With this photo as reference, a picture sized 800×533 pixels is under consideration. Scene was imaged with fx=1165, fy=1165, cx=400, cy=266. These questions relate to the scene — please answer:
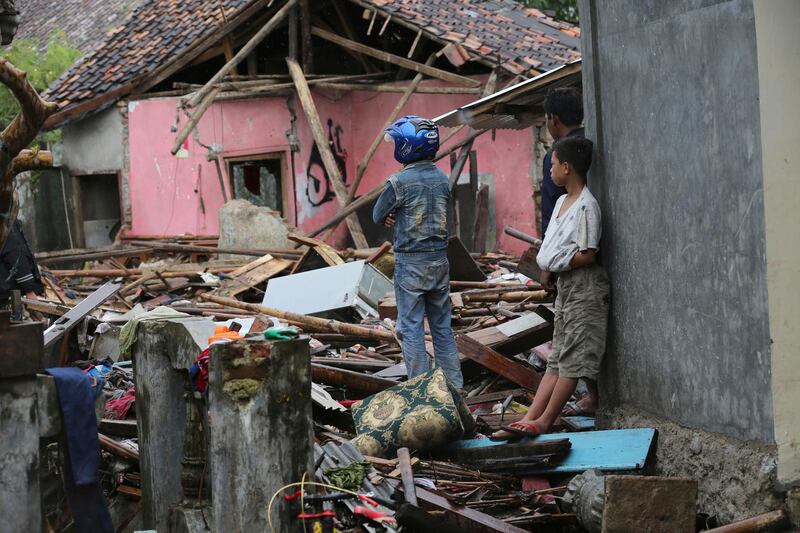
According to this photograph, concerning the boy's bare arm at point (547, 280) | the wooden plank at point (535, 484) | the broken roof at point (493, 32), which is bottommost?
the wooden plank at point (535, 484)

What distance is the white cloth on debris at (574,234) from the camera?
7.21 metres

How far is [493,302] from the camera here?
1281 centimetres

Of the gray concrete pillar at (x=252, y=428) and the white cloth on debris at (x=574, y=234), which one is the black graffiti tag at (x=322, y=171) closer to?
the white cloth on debris at (x=574, y=234)

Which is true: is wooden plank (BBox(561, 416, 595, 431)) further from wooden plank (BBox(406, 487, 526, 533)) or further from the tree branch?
the tree branch

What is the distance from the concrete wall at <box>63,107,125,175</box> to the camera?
74.0 ft

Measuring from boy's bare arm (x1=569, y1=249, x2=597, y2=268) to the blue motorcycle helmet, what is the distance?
6.61 feet

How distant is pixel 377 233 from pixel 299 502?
55.9ft

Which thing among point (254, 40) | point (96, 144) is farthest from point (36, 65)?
point (254, 40)

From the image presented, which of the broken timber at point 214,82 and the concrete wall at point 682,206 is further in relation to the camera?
the broken timber at point 214,82

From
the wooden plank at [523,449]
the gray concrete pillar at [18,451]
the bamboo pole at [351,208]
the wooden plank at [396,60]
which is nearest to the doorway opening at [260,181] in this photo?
the wooden plank at [396,60]

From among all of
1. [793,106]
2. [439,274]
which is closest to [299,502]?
[793,106]

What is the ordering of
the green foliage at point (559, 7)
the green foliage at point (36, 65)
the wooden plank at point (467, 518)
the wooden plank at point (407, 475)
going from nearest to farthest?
the wooden plank at point (467, 518)
the wooden plank at point (407, 475)
the green foliage at point (36, 65)
the green foliage at point (559, 7)

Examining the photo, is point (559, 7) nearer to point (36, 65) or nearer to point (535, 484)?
point (36, 65)

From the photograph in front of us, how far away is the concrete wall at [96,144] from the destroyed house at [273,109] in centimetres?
3
